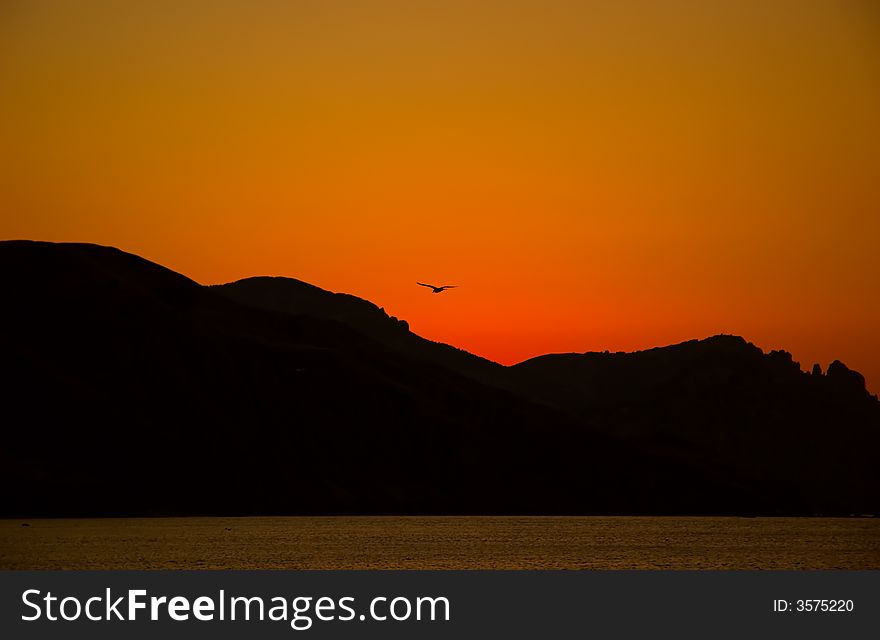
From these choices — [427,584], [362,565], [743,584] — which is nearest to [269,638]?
[427,584]

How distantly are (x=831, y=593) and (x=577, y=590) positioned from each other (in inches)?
780

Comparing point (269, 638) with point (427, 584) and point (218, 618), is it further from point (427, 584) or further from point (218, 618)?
point (427, 584)

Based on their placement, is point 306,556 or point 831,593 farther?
point 306,556

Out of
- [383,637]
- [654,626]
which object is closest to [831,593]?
[654,626]

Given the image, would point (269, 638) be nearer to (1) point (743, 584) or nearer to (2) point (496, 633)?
(2) point (496, 633)

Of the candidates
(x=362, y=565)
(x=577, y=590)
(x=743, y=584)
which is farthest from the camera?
(x=362, y=565)

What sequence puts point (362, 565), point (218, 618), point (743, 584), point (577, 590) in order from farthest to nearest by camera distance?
point (362, 565)
point (577, 590)
point (743, 584)
point (218, 618)

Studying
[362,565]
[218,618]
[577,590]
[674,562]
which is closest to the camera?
[218,618]

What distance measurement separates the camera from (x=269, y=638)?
5691 cm

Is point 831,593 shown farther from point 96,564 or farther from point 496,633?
point 96,564

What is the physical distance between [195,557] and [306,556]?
14.1m

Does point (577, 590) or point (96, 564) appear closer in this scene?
point (577, 590)

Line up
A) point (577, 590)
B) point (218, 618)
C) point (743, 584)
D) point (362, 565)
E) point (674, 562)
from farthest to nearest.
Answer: point (674, 562)
point (362, 565)
point (577, 590)
point (743, 584)
point (218, 618)

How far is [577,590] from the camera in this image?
81.1 meters
